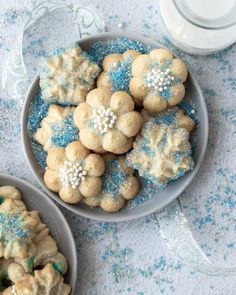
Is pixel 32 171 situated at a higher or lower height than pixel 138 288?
higher

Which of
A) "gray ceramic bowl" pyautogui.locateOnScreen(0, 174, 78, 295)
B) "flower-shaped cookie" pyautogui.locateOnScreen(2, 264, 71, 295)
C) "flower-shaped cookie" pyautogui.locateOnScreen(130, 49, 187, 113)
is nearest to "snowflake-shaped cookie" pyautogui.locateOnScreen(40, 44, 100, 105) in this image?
"flower-shaped cookie" pyautogui.locateOnScreen(130, 49, 187, 113)

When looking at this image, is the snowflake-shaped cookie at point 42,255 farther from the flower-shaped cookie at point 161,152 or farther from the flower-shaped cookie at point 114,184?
the flower-shaped cookie at point 161,152

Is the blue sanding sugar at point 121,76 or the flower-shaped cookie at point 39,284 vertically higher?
the blue sanding sugar at point 121,76

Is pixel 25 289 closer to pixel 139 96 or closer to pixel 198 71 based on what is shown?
pixel 139 96

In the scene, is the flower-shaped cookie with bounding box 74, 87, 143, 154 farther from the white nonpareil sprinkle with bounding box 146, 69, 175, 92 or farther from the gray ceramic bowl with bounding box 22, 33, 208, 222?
the gray ceramic bowl with bounding box 22, 33, 208, 222

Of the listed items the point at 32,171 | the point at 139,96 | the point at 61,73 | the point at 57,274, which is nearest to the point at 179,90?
the point at 139,96

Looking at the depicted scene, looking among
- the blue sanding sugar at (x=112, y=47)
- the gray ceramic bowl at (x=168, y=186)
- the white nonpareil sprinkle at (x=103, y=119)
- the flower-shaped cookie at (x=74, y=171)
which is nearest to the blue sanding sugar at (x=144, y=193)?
the gray ceramic bowl at (x=168, y=186)

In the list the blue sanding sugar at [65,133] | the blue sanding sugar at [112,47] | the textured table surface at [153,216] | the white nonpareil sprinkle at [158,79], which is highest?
the blue sanding sugar at [112,47]
